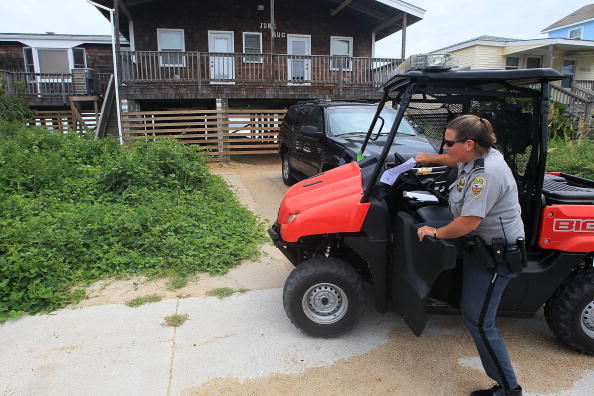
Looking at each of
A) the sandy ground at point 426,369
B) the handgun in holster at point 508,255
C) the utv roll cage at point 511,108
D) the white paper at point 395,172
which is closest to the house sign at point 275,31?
the utv roll cage at point 511,108

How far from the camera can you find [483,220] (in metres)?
2.43

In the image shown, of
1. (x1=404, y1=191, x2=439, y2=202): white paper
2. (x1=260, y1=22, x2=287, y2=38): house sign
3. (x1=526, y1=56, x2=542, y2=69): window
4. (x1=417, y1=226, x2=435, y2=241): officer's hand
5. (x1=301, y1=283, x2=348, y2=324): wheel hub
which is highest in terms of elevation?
(x1=260, y1=22, x2=287, y2=38): house sign

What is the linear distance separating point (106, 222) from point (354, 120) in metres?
4.25

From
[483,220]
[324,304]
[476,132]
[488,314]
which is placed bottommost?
[324,304]

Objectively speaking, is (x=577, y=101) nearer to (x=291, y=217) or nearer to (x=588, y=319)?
(x=588, y=319)

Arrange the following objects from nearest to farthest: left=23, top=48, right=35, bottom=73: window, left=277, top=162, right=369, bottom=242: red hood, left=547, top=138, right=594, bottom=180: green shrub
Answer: left=277, top=162, right=369, bottom=242: red hood < left=547, top=138, right=594, bottom=180: green shrub < left=23, top=48, right=35, bottom=73: window

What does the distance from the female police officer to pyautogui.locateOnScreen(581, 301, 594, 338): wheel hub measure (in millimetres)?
910

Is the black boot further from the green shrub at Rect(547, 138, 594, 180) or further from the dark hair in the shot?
the green shrub at Rect(547, 138, 594, 180)

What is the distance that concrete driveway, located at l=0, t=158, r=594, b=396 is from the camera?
110 inches

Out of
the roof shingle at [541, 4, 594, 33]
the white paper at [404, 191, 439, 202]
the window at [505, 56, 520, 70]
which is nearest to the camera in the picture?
the white paper at [404, 191, 439, 202]

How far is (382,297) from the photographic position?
3168 millimetres

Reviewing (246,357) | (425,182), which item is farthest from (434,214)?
(246,357)

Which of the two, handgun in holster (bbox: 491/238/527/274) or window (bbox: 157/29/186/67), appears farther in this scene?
window (bbox: 157/29/186/67)

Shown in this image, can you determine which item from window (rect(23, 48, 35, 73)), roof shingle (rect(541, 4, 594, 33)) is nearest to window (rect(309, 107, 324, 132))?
window (rect(23, 48, 35, 73))
